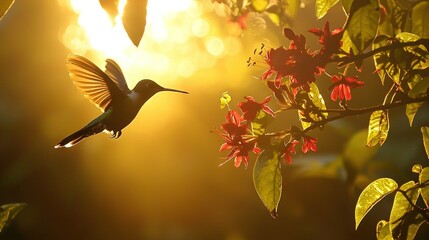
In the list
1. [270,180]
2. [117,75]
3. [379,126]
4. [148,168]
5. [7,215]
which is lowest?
[148,168]

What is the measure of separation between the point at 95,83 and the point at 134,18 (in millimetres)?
601

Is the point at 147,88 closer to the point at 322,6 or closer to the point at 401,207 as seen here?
the point at 322,6

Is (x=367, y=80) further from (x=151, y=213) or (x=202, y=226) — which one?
(x=151, y=213)

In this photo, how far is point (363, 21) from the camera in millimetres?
1124

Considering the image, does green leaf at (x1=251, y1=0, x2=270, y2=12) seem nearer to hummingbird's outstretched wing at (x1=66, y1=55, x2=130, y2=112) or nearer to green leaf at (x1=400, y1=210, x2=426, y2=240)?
hummingbird's outstretched wing at (x1=66, y1=55, x2=130, y2=112)

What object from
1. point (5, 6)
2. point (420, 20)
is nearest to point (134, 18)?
point (5, 6)

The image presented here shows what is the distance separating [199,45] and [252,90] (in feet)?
14.1

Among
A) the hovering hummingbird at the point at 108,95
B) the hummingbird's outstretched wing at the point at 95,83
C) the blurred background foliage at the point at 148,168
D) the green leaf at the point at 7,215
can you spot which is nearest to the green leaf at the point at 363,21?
the hovering hummingbird at the point at 108,95

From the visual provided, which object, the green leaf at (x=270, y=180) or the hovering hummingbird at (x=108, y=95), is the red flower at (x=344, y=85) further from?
the hovering hummingbird at (x=108, y=95)

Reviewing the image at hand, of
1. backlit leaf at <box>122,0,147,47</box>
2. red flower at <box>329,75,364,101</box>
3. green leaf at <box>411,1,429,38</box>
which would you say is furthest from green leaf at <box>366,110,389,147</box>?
backlit leaf at <box>122,0,147,47</box>

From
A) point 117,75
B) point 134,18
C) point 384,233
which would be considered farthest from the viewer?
point 117,75

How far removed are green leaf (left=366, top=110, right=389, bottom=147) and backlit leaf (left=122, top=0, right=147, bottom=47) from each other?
22.8 inches

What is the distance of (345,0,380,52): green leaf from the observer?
3.69 feet

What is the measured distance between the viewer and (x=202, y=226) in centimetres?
687
